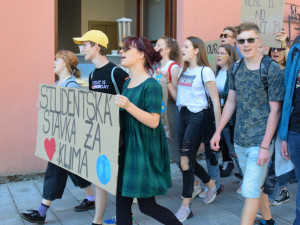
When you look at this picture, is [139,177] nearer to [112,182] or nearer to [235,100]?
[112,182]

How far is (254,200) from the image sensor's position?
294 cm

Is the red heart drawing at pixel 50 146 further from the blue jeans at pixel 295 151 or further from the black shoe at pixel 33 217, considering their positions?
the blue jeans at pixel 295 151

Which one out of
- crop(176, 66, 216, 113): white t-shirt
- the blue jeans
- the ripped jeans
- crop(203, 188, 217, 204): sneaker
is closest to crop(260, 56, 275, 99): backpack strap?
the blue jeans

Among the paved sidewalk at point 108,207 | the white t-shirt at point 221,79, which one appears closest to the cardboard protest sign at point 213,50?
the white t-shirt at point 221,79

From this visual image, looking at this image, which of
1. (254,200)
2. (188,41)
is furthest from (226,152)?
(254,200)

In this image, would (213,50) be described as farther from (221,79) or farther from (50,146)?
(50,146)

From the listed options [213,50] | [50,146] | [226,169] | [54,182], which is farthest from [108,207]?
[213,50]

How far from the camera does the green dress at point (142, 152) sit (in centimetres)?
260

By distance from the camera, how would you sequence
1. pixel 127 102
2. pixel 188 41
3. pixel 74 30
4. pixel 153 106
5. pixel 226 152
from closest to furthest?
pixel 127 102
pixel 153 106
pixel 188 41
pixel 226 152
pixel 74 30

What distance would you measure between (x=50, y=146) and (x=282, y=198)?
2.78 m

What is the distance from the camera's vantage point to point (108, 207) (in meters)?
4.13

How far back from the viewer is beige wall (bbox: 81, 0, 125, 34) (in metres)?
9.09

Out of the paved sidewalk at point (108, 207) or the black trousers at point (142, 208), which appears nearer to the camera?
the black trousers at point (142, 208)

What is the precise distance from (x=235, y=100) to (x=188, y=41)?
100 centimetres
